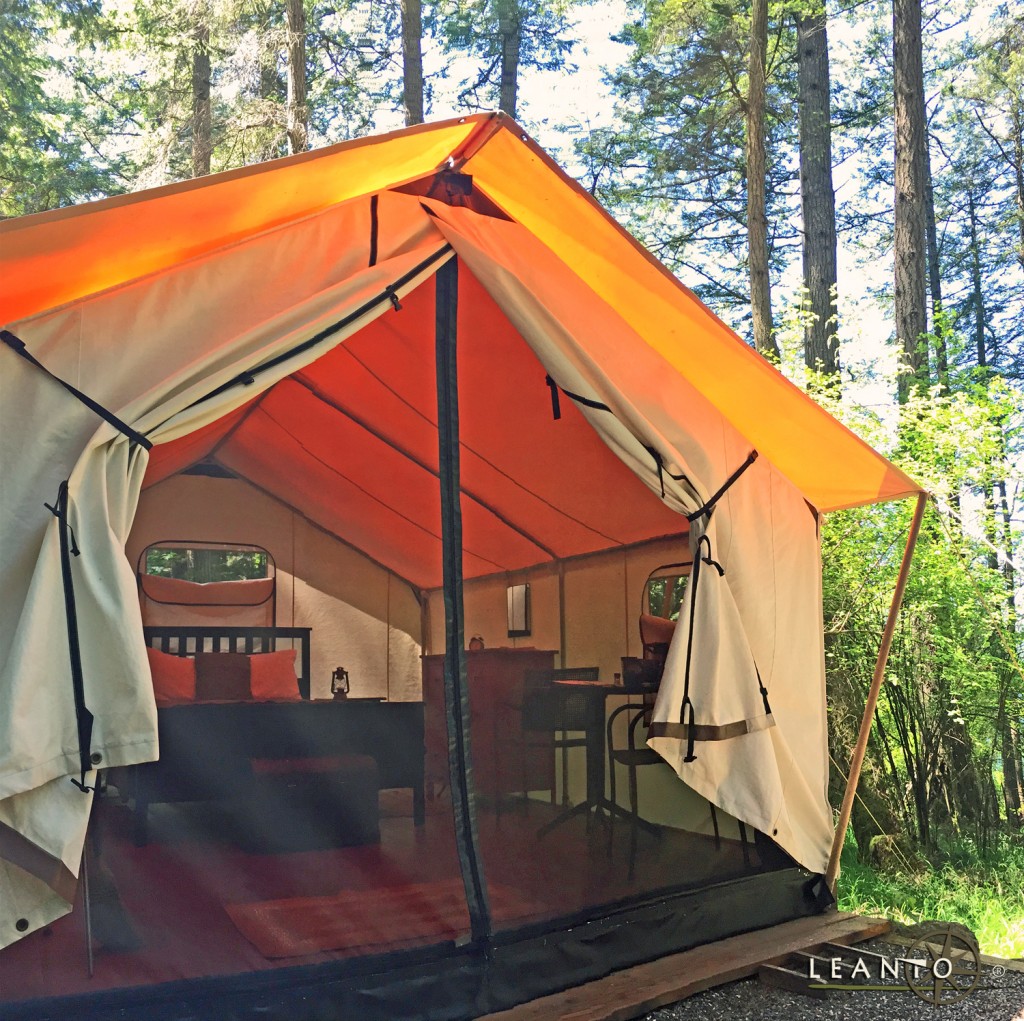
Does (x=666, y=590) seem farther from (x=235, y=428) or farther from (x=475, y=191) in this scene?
(x=235, y=428)

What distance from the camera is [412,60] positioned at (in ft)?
33.6

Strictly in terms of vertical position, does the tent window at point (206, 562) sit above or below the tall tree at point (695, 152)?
below

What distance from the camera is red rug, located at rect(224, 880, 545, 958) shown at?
9.41ft

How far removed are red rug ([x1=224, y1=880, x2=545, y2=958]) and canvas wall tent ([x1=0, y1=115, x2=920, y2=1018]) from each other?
0.04 ft

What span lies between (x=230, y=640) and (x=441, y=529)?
10.2 ft

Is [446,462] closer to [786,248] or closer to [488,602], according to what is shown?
[488,602]

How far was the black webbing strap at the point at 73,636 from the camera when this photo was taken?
2.42 m

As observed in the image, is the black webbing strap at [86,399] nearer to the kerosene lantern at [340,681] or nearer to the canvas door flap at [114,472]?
the canvas door flap at [114,472]

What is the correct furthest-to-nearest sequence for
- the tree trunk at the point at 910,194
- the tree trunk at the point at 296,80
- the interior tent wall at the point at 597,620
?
the tree trunk at the point at 296,80, the tree trunk at the point at 910,194, the interior tent wall at the point at 597,620

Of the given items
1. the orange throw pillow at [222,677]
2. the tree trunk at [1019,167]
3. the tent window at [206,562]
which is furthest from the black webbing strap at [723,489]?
the tree trunk at [1019,167]

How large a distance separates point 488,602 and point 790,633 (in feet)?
5.37

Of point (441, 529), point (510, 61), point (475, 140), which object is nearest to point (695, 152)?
point (510, 61)

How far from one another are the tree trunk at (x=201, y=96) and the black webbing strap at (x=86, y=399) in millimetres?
8009

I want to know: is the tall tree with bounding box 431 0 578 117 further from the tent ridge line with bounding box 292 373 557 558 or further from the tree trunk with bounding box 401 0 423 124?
the tent ridge line with bounding box 292 373 557 558
